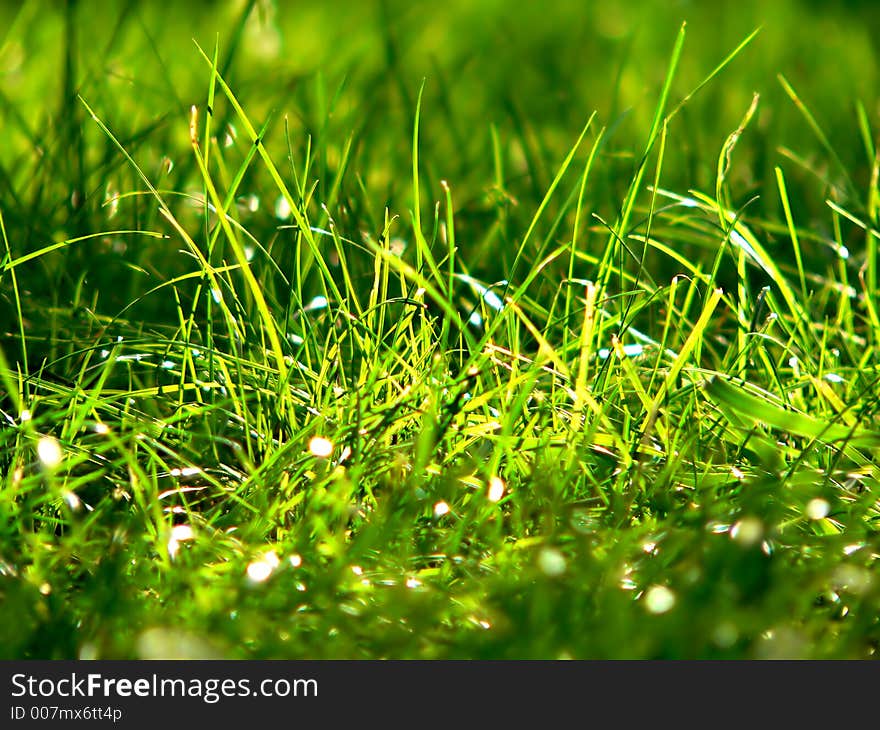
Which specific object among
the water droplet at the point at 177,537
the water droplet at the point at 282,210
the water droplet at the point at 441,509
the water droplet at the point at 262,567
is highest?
the water droplet at the point at 282,210

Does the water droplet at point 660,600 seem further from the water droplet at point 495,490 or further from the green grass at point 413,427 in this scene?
the water droplet at point 495,490

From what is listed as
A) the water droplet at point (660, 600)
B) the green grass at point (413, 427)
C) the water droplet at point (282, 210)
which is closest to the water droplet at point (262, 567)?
the green grass at point (413, 427)

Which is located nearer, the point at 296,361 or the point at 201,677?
the point at 201,677

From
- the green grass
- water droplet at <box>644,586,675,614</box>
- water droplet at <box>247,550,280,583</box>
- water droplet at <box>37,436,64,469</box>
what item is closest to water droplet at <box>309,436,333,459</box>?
the green grass

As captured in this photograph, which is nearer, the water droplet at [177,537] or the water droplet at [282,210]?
the water droplet at [177,537]

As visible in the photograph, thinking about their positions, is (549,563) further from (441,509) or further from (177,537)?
(177,537)

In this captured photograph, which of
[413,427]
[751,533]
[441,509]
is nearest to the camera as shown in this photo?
[751,533]

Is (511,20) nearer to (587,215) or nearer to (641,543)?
(587,215)

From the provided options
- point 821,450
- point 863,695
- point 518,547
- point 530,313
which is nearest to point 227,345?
point 530,313

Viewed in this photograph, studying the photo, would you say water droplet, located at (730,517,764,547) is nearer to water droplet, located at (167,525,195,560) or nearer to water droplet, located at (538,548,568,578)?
water droplet, located at (538,548,568,578)

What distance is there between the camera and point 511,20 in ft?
11.6

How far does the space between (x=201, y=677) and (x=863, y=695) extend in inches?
22.3

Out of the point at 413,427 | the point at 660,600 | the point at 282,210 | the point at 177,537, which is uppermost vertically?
the point at 282,210

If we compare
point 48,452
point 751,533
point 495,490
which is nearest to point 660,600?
point 751,533
